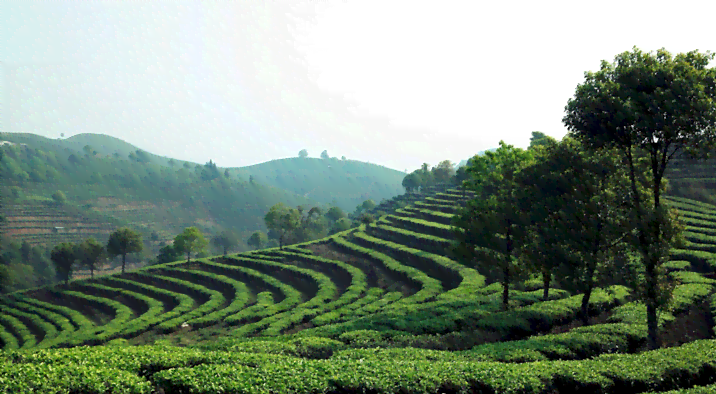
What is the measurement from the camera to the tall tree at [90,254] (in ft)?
211

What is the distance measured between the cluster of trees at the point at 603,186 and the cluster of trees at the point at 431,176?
227ft

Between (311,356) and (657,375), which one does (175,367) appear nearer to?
(311,356)

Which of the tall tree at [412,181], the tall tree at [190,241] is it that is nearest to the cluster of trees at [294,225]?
the tall tree at [190,241]

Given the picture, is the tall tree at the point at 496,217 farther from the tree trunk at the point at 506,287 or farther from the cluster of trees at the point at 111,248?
the cluster of trees at the point at 111,248

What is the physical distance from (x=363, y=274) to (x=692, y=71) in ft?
113

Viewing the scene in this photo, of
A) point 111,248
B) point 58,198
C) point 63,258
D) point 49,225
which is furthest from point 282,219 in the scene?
point 58,198

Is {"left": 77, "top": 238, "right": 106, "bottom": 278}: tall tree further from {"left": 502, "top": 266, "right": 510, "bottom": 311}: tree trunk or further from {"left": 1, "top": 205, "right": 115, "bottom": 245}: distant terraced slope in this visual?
{"left": 1, "top": 205, "right": 115, "bottom": 245}: distant terraced slope

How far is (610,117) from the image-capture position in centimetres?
1648

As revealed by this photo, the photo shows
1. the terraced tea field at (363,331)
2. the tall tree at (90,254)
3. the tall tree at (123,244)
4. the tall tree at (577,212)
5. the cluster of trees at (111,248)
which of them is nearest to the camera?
the terraced tea field at (363,331)

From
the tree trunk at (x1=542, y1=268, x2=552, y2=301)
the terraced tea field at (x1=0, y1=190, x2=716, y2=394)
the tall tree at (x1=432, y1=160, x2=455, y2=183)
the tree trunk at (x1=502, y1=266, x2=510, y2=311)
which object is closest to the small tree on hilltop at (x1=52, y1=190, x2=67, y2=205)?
the terraced tea field at (x1=0, y1=190, x2=716, y2=394)

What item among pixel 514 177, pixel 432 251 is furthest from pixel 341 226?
pixel 514 177

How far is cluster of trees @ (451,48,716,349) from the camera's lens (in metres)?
15.5

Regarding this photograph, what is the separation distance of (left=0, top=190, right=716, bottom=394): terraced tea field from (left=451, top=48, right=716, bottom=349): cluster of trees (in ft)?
7.42

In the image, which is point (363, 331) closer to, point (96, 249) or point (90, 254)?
point (90, 254)
